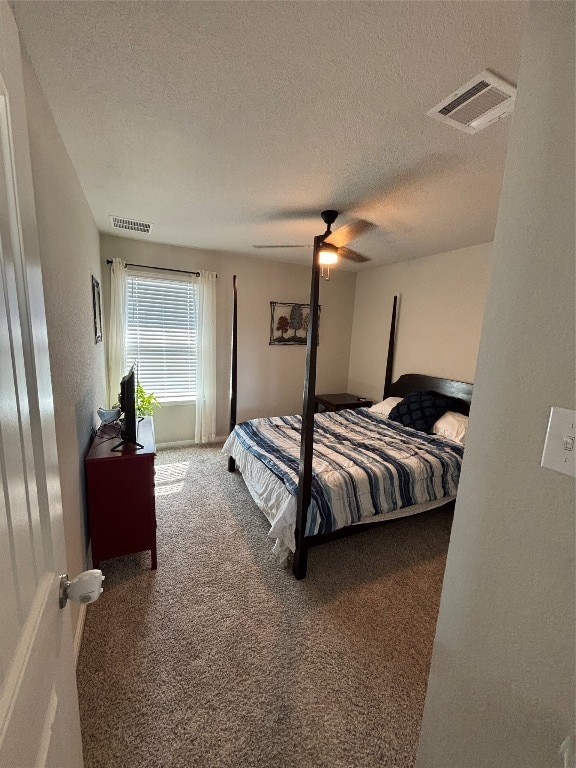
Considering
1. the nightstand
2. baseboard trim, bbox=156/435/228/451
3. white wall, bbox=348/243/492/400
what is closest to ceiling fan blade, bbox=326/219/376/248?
white wall, bbox=348/243/492/400

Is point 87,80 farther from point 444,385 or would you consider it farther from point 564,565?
point 444,385

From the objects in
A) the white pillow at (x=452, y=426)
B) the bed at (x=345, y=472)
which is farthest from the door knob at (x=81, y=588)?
the white pillow at (x=452, y=426)

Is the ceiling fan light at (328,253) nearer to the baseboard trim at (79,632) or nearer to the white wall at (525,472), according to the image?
the white wall at (525,472)

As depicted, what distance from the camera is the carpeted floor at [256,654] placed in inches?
47.4

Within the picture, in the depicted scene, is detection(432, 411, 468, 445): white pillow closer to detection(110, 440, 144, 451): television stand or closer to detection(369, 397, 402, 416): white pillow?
detection(369, 397, 402, 416): white pillow

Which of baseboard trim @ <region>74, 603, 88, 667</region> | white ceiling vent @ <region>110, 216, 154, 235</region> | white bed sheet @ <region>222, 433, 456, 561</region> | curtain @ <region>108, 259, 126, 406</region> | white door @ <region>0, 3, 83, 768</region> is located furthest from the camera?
curtain @ <region>108, 259, 126, 406</region>

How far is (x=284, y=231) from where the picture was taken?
296 centimetres

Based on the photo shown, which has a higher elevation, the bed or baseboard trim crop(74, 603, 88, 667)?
the bed

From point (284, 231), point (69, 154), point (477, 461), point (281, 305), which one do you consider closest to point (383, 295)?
point (281, 305)

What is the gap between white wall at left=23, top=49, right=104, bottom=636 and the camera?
127 centimetres

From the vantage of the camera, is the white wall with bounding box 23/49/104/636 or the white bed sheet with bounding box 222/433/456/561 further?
the white bed sheet with bounding box 222/433/456/561

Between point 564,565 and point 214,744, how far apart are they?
1421 mm

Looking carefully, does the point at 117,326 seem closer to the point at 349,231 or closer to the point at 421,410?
the point at 349,231

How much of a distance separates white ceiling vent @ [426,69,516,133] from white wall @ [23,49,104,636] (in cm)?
159
